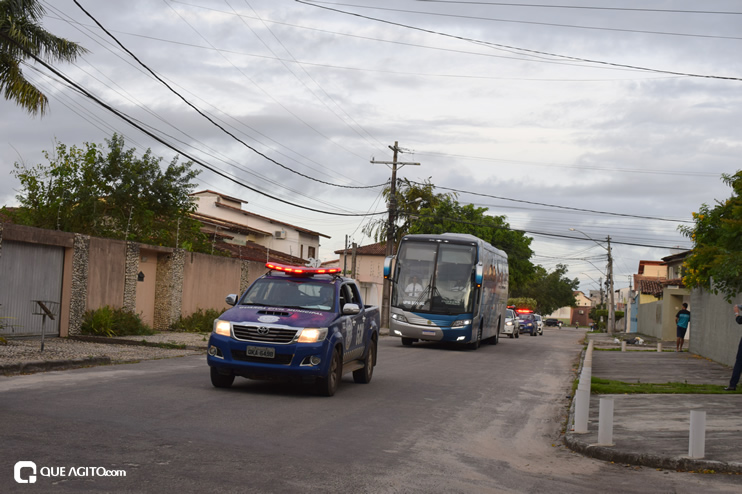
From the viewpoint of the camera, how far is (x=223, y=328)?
12.4 metres

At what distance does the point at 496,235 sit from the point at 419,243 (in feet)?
128

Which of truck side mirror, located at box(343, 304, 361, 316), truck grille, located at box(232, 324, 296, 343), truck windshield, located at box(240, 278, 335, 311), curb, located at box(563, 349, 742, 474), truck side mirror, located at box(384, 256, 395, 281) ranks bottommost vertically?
curb, located at box(563, 349, 742, 474)

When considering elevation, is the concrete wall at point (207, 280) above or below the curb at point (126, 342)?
above

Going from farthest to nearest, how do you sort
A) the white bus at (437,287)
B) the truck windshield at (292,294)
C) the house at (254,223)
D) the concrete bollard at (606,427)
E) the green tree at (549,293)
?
the green tree at (549,293) < the house at (254,223) < the white bus at (437,287) < the truck windshield at (292,294) < the concrete bollard at (606,427)

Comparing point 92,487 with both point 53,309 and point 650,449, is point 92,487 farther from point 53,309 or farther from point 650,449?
point 53,309

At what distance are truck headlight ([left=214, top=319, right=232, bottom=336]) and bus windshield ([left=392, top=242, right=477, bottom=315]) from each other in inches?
628

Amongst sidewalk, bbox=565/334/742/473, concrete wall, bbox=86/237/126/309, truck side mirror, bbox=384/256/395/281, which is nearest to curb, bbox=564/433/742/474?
sidewalk, bbox=565/334/742/473

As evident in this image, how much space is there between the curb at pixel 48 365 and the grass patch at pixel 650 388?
9.14 metres

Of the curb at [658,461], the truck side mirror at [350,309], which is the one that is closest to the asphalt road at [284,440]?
the curb at [658,461]

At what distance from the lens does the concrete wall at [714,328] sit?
891 inches

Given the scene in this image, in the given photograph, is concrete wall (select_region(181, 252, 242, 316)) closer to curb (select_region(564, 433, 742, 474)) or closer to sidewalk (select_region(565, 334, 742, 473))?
sidewalk (select_region(565, 334, 742, 473))

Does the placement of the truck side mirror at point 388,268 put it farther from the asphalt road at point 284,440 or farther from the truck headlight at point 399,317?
the asphalt road at point 284,440

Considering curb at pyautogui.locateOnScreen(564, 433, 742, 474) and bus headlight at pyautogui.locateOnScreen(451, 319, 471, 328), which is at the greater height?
bus headlight at pyautogui.locateOnScreen(451, 319, 471, 328)

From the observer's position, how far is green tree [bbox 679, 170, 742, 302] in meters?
16.1
